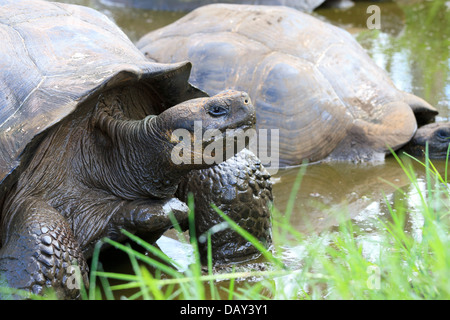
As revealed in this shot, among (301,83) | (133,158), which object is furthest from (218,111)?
(301,83)

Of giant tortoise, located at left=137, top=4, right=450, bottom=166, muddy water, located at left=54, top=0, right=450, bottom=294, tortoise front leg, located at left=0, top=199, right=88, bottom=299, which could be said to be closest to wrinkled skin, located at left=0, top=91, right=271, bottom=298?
tortoise front leg, located at left=0, top=199, right=88, bottom=299

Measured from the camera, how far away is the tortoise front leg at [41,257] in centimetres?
239

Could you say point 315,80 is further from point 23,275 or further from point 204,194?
point 23,275

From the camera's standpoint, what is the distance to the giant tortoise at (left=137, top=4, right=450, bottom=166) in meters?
4.64

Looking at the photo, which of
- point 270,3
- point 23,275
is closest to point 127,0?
point 270,3

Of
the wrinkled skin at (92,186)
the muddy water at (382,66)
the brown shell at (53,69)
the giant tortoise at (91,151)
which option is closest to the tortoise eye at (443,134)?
the muddy water at (382,66)

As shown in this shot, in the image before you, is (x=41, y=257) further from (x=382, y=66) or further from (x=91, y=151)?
(x=382, y=66)

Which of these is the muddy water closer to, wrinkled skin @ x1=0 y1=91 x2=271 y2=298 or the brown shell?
wrinkled skin @ x1=0 y1=91 x2=271 y2=298

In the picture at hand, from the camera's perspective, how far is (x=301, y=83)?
4.69m

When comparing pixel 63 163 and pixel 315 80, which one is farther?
pixel 315 80

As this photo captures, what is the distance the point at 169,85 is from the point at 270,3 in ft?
21.9

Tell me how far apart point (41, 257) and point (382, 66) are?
4.98m

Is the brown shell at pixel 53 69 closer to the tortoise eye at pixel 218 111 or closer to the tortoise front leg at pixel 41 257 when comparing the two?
the tortoise front leg at pixel 41 257
